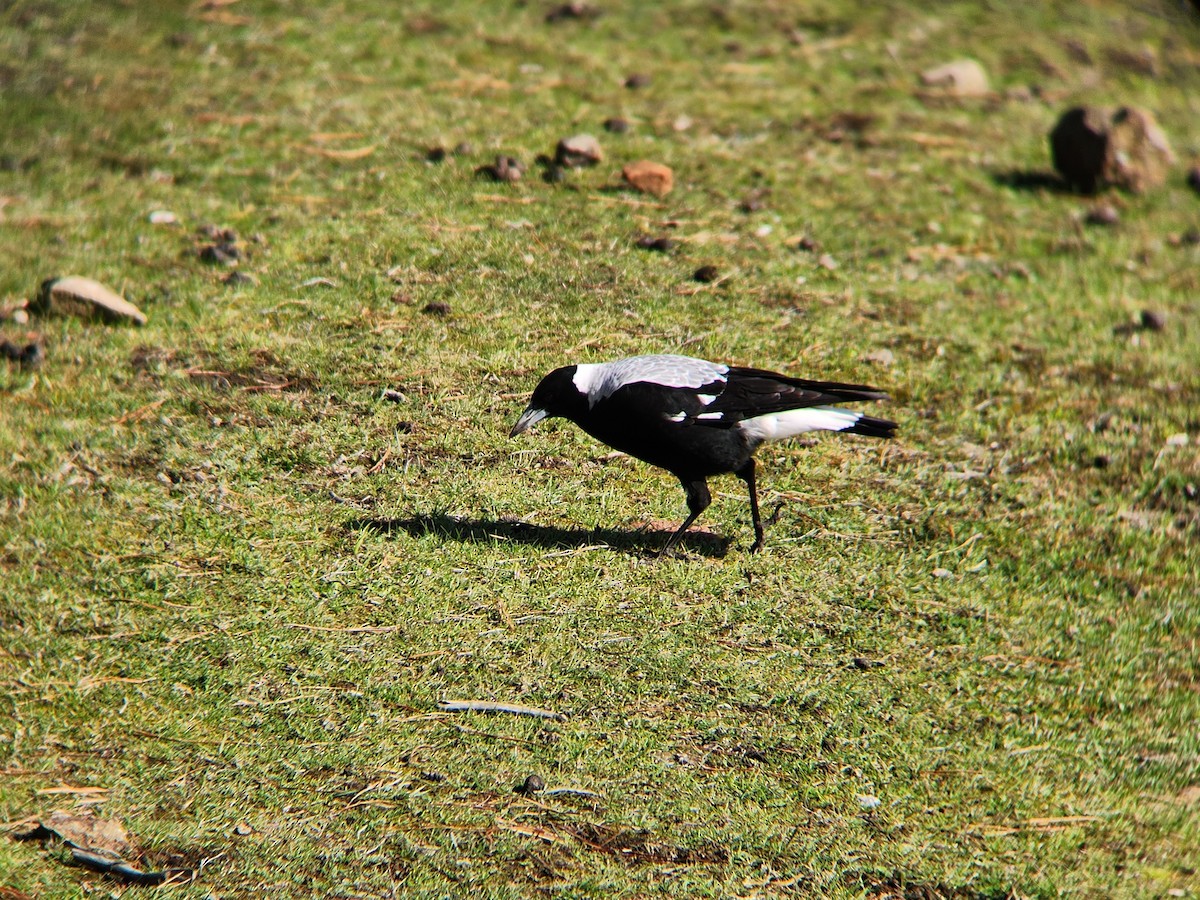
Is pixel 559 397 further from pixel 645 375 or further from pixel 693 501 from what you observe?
pixel 693 501

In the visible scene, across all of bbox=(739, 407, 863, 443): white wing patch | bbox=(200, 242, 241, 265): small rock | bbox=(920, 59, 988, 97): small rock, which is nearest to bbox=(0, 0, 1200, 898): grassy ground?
bbox=(200, 242, 241, 265): small rock

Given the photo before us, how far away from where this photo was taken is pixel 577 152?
7.84 metres

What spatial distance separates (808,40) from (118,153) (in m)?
5.56

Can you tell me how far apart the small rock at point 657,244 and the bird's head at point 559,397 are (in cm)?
219

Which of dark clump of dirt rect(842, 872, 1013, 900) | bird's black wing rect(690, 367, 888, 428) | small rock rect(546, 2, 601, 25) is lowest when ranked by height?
dark clump of dirt rect(842, 872, 1013, 900)

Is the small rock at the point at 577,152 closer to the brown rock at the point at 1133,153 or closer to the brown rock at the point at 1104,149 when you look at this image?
the brown rock at the point at 1104,149

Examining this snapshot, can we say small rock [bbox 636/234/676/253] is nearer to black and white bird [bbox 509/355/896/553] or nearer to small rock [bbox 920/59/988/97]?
black and white bird [bbox 509/355/896/553]

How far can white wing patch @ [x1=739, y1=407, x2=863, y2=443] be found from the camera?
16.5 feet

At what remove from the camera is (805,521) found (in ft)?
17.5

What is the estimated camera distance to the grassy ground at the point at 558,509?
3.95m

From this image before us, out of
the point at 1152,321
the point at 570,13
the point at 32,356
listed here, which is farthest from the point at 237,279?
the point at 1152,321

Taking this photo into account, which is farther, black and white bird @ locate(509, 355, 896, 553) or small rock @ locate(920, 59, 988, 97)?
small rock @ locate(920, 59, 988, 97)

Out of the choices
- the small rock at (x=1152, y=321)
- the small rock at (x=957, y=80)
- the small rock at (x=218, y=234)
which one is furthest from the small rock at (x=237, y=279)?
the small rock at (x=957, y=80)

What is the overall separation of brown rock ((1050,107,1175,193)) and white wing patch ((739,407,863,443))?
15.2 ft
